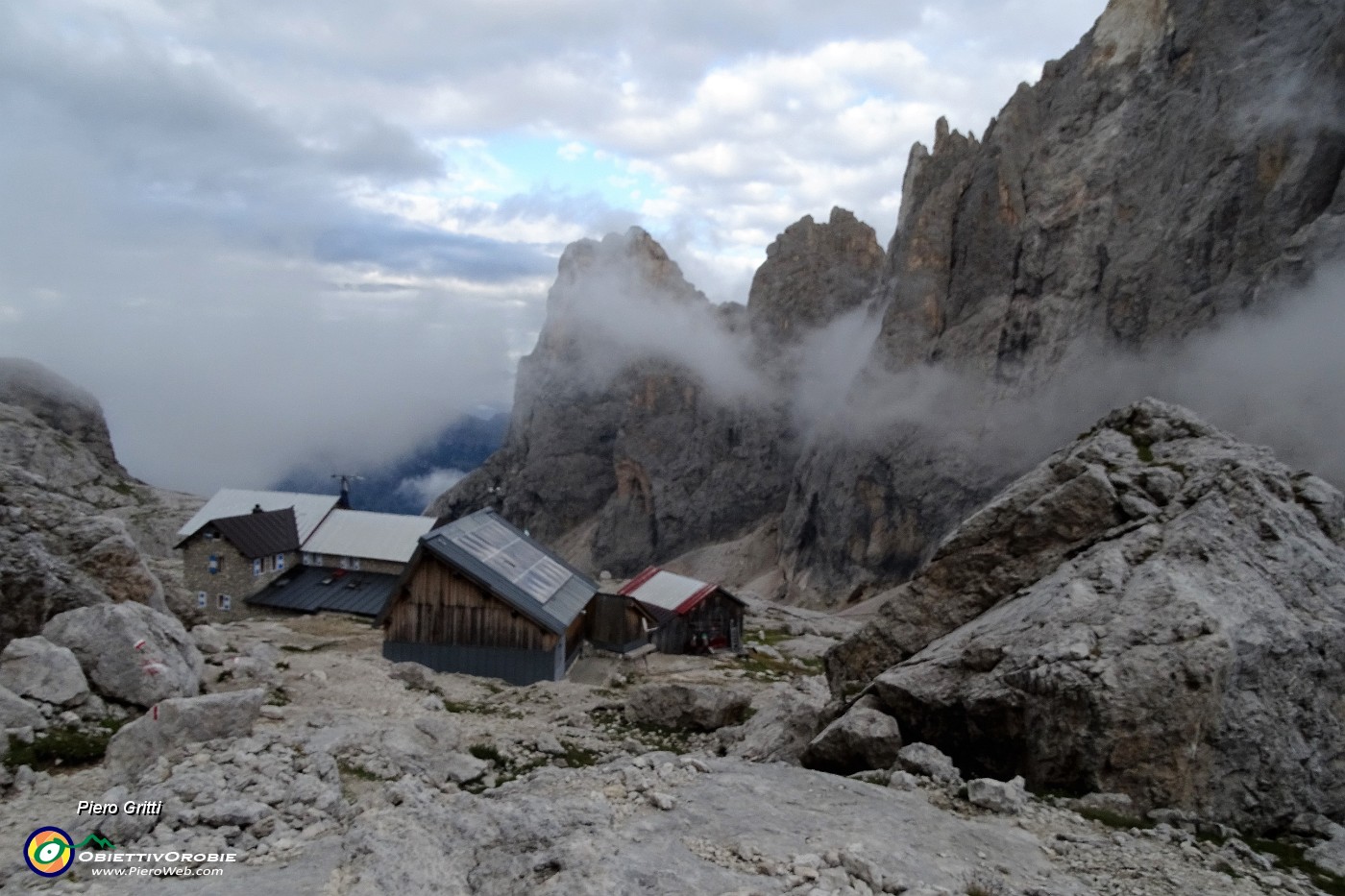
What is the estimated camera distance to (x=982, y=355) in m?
74.9

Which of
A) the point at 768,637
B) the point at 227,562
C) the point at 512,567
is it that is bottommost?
the point at 768,637

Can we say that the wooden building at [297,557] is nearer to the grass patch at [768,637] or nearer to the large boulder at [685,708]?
the grass patch at [768,637]

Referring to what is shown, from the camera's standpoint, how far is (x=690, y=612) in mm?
47688

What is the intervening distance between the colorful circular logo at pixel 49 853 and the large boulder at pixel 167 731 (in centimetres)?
230

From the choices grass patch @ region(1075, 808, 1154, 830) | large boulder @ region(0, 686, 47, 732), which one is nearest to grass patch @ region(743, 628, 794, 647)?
grass patch @ region(1075, 808, 1154, 830)

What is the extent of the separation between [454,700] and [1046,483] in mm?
15777

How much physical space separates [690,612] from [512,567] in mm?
17422

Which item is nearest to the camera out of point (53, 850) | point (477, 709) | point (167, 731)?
point (53, 850)

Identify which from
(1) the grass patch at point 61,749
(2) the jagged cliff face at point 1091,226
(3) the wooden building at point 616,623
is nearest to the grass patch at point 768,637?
(3) the wooden building at point 616,623

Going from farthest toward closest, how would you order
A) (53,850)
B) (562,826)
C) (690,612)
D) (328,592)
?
(328,592), (690,612), (562,826), (53,850)

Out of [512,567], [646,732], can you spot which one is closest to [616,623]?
[512,567]

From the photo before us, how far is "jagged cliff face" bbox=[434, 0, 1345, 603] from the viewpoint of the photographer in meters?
55.8

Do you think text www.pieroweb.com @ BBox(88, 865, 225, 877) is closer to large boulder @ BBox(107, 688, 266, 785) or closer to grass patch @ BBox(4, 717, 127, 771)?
large boulder @ BBox(107, 688, 266, 785)

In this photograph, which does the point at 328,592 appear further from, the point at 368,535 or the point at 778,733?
the point at 778,733
